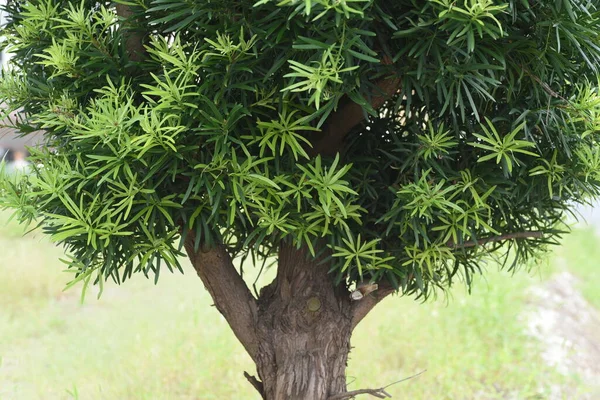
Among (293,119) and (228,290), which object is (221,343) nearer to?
(228,290)

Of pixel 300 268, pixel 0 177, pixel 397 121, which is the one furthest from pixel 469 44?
pixel 0 177

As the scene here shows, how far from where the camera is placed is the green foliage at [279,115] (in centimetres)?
91

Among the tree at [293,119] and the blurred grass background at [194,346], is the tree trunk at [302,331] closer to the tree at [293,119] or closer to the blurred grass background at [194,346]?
the tree at [293,119]

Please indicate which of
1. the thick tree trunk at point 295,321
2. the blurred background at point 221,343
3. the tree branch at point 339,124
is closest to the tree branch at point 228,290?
the thick tree trunk at point 295,321

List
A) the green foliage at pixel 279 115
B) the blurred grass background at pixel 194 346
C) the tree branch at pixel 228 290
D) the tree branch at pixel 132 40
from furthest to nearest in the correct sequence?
the blurred grass background at pixel 194 346
the tree branch at pixel 228 290
the tree branch at pixel 132 40
the green foliage at pixel 279 115

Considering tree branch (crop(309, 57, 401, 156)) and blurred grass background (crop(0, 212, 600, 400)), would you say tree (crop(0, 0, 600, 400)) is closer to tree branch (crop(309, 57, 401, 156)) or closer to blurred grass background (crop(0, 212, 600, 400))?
tree branch (crop(309, 57, 401, 156))

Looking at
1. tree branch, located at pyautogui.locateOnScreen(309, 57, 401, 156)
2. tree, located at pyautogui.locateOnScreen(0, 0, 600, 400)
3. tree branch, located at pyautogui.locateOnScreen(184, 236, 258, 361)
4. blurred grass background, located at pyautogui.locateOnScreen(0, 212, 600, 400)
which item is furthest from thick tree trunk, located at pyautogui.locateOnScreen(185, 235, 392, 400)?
blurred grass background, located at pyautogui.locateOnScreen(0, 212, 600, 400)

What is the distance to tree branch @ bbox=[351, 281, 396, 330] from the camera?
1315 mm

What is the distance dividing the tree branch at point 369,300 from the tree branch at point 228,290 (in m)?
0.21

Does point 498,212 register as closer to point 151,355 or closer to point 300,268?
point 300,268

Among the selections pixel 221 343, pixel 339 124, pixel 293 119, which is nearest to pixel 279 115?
pixel 293 119

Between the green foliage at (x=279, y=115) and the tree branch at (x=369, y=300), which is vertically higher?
the green foliage at (x=279, y=115)

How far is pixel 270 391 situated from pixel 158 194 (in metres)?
0.54

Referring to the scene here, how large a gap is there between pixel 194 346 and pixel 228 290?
5.49 feet
